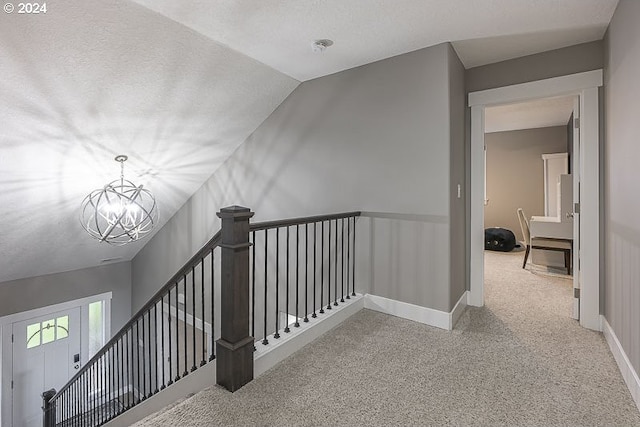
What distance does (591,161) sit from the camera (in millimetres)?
2797

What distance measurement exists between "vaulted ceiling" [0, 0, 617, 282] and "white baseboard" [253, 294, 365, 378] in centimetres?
225

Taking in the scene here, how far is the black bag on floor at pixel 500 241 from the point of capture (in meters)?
6.52

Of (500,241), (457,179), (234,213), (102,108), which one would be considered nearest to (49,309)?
(102,108)

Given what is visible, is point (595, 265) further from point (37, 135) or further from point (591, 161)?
point (37, 135)

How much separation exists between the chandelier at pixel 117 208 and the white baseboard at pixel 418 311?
103 inches

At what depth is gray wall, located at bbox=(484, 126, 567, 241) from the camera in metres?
6.92

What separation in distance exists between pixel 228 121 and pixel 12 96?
187 cm

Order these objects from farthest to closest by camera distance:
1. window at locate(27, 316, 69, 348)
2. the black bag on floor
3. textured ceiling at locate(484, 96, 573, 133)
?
the black bag on floor → window at locate(27, 316, 69, 348) → textured ceiling at locate(484, 96, 573, 133)

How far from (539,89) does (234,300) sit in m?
3.09

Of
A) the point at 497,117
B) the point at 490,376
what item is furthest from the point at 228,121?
A: the point at 497,117

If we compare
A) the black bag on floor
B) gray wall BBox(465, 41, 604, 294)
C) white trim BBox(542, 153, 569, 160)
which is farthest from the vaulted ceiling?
white trim BBox(542, 153, 569, 160)

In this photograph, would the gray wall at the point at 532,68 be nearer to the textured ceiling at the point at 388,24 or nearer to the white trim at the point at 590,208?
the textured ceiling at the point at 388,24

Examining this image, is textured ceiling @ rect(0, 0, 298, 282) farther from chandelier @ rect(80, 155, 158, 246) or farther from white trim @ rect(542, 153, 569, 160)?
white trim @ rect(542, 153, 569, 160)

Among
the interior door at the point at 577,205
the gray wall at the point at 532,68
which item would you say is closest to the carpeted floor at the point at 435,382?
the interior door at the point at 577,205
